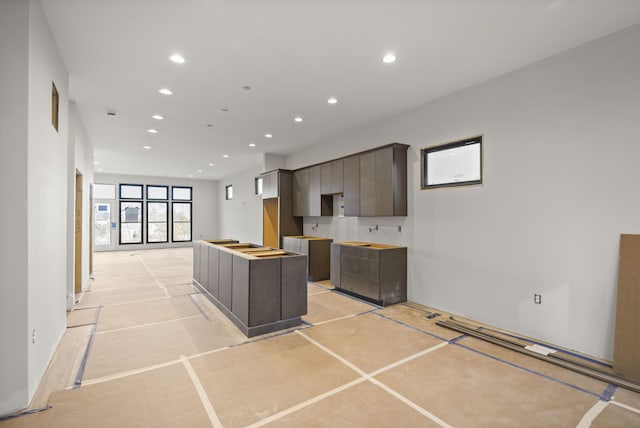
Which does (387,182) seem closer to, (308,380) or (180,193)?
(308,380)

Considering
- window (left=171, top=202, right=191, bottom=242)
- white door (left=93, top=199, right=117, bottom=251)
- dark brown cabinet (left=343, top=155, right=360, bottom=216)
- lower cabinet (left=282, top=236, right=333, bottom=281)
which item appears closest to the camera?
dark brown cabinet (left=343, top=155, right=360, bottom=216)

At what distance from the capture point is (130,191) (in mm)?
12422

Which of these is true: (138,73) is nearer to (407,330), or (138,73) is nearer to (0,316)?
(0,316)

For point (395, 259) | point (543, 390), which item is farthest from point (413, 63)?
point (543, 390)

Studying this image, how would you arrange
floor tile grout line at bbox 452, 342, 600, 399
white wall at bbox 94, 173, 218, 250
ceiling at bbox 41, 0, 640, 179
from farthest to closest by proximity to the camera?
white wall at bbox 94, 173, 218, 250 → ceiling at bbox 41, 0, 640, 179 → floor tile grout line at bbox 452, 342, 600, 399

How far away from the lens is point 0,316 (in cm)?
207

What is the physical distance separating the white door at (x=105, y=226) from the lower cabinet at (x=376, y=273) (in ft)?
35.7

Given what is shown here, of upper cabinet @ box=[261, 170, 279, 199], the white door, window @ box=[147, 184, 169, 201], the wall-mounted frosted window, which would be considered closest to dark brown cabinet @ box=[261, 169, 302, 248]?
upper cabinet @ box=[261, 170, 279, 199]

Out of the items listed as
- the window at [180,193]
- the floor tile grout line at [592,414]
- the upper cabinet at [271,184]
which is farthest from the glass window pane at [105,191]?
the floor tile grout line at [592,414]

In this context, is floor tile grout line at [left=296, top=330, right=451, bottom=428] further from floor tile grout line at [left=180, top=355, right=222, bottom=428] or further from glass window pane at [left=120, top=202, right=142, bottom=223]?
glass window pane at [left=120, top=202, right=142, bottom=223]

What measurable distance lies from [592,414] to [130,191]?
564 inches

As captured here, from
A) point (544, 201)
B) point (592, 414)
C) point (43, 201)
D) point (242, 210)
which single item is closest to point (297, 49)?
point (43, 201)

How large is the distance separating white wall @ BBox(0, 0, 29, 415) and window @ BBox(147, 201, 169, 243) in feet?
38.2

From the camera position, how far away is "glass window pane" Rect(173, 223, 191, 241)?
13.3 meters
